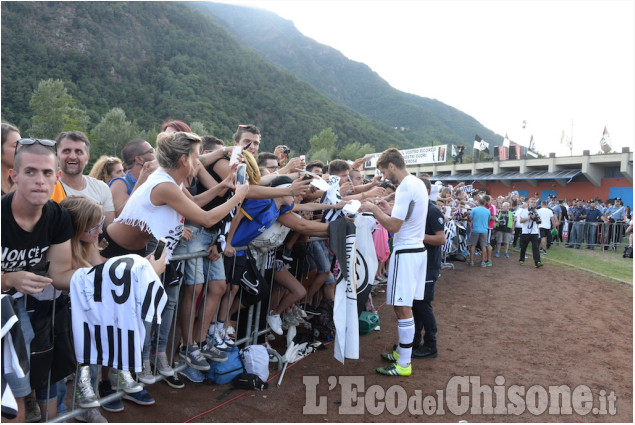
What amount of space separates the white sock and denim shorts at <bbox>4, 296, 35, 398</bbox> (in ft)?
11.6

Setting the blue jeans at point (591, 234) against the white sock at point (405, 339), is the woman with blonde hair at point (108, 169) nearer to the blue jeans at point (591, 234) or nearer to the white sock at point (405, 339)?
the white sock at point (405, 339)

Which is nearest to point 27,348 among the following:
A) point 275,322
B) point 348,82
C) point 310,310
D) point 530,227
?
point 275,322

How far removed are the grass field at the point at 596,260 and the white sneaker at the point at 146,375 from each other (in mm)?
11775

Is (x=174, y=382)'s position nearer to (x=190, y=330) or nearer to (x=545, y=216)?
(x=190, y=330)

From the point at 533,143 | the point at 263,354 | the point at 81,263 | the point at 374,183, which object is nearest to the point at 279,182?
the point at 263,354

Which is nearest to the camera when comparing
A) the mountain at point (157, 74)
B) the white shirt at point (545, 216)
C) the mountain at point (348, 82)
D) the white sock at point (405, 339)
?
the white sock at point (405, 339)

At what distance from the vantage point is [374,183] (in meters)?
7.30

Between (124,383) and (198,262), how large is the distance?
1.13m

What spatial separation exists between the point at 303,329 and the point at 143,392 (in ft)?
9.07

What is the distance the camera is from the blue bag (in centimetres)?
423

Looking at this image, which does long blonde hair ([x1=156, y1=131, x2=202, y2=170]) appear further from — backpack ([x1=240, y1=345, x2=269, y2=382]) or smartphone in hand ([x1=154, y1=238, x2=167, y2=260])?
backpack ([x1=240, y1=345, x2=269, y2=382])

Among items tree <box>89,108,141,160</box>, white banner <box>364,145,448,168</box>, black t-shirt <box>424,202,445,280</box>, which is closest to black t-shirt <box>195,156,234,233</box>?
black t-shirt <box>424,202,445,280</box>

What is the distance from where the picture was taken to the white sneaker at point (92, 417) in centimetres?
325

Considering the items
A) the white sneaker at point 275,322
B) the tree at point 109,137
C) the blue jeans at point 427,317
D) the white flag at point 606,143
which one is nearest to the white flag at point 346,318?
the white sneaker at point 275,322
